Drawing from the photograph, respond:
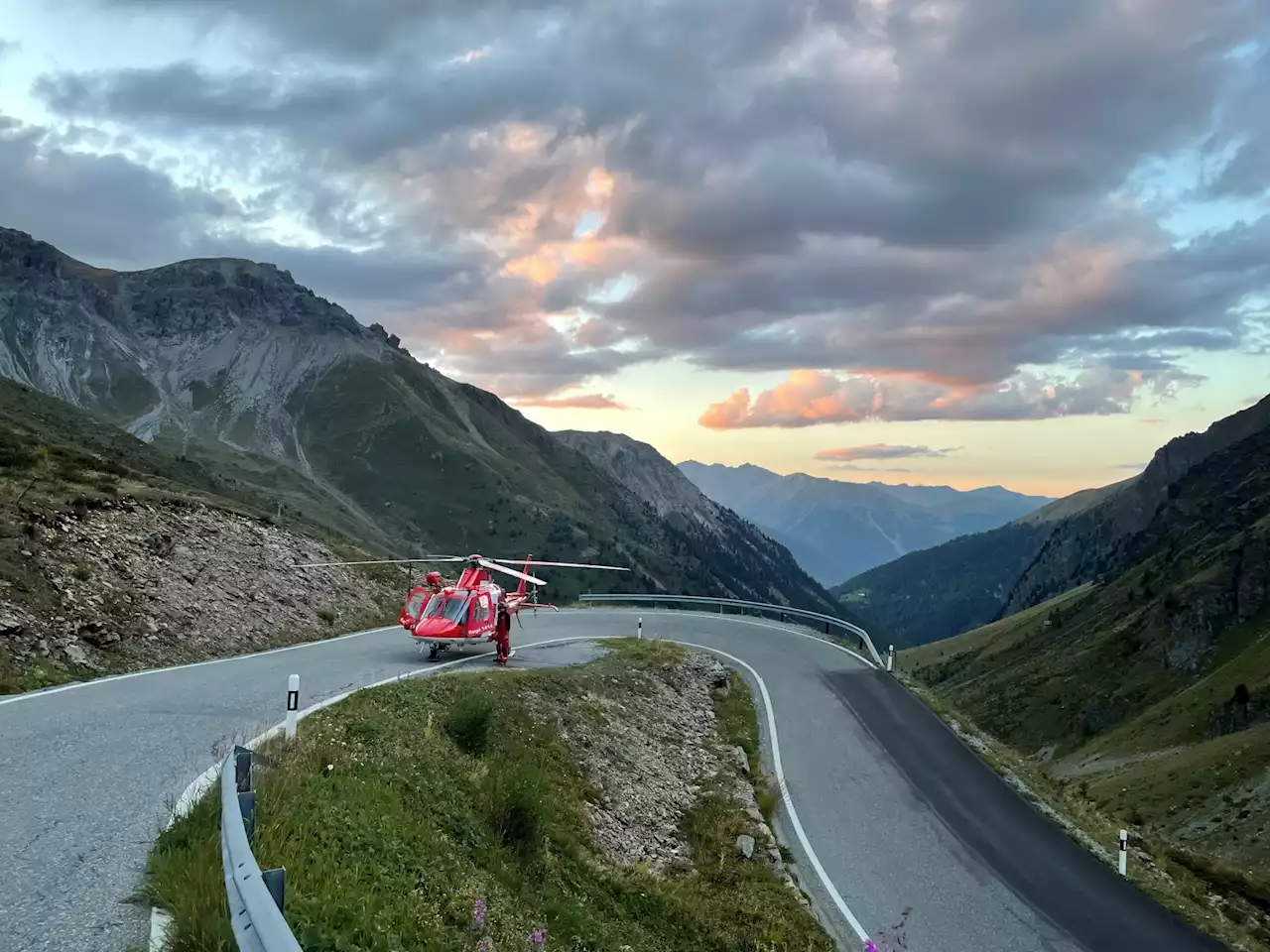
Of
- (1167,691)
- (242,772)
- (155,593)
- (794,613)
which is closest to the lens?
(242,772)

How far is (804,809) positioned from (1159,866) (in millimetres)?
7431

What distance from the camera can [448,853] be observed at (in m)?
8.57

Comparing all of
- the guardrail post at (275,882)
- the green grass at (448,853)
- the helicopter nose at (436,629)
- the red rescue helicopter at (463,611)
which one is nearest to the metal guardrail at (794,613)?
the red rescue helicopter at (463,611)

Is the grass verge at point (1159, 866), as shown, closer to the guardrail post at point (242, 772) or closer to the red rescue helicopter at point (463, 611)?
the red rescue helicopter at point (463, 611)

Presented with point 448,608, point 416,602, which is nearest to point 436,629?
point 448,608

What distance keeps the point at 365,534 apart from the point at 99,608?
126390 mm

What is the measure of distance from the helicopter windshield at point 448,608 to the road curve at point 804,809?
1.28 metres

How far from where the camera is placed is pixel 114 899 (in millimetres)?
6160

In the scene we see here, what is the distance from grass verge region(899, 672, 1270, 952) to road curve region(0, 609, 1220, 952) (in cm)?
66

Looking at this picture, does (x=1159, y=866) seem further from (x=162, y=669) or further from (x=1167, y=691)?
(x=1167, y=691)

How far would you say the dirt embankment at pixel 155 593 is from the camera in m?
16.2

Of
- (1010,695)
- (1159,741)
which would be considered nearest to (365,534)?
(1010,695)

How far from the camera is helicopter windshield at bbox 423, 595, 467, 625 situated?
71.6ft

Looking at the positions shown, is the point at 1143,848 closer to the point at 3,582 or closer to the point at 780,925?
the point at 780,925
